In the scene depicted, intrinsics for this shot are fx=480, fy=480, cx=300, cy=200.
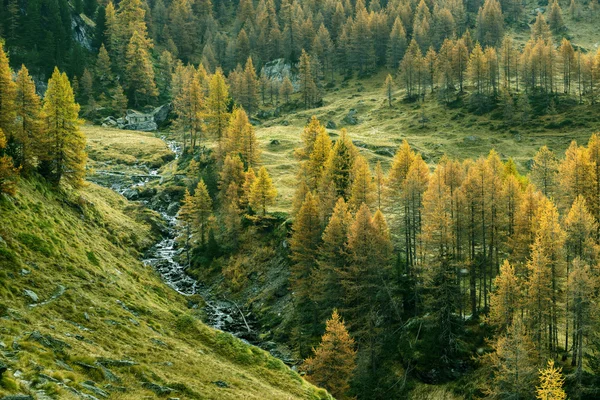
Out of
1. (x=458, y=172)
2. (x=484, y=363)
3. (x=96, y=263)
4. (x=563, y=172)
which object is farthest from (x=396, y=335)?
(x=96, y=263)

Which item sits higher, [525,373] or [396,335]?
[525,373]

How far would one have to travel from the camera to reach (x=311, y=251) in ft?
186

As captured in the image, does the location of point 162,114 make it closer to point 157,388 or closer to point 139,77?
point 139,77

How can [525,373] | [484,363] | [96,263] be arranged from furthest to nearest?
1. [484,363]
2. [96,263]
3. [525,373]

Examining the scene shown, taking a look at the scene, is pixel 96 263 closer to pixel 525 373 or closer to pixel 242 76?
pixel 525 373

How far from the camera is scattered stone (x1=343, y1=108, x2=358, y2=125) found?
125 meters

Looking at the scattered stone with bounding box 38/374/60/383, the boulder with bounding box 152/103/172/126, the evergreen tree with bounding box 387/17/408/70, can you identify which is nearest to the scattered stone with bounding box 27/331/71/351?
the scattered stone with bounding box 38/374/60/383

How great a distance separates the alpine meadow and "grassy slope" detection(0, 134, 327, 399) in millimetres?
172

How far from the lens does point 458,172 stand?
57.9m

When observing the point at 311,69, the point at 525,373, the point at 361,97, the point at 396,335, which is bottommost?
the point at 396,335

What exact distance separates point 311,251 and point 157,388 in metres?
34.2

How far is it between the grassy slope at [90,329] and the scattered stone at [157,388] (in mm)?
300

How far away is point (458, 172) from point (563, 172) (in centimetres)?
1257

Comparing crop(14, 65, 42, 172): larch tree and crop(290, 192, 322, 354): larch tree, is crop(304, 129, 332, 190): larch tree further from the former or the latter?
crop(14, 65, 42, 172): larch tree
